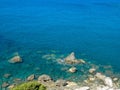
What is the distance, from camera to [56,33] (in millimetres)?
66188

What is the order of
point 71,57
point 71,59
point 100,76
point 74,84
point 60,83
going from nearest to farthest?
point 60,83
point 74,84
point 100,76
point 71,59
point 71,57

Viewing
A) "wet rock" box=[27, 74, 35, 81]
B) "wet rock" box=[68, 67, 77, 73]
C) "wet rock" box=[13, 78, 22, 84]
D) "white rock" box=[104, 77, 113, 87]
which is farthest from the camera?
"wet rock" box=[68, 67, 77, 73]

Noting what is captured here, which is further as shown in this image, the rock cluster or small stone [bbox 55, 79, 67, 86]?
the rock cluster

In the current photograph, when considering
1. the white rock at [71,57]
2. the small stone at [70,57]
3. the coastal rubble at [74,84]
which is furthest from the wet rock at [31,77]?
the white rock at [71,57]

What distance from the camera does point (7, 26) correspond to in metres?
69.4

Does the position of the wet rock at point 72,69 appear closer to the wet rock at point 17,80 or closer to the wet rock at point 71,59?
the wet rock at point 71,59

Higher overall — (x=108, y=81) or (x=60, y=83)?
(x=60, y=83)

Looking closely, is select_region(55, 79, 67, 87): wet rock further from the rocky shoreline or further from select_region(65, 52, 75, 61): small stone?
select_region(65, 52, 75, 61): small stone

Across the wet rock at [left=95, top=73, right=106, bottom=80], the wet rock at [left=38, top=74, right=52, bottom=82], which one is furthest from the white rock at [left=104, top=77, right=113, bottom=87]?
the wet rock at [left=38, top=74, right=52, bottom=82]

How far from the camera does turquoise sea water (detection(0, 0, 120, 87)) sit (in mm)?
49406

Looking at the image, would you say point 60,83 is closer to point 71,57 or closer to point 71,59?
point 71,59

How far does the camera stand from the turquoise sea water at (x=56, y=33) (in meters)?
49.4

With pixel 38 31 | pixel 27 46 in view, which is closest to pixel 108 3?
pixel 38 31

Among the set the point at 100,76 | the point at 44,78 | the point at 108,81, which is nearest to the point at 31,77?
the point at 44,78
